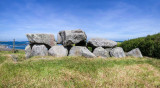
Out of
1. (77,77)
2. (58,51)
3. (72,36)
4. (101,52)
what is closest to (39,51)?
(58,51)

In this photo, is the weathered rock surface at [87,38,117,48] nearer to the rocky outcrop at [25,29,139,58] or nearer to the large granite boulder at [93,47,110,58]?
the rocky outcrop at [25,29,139,58]

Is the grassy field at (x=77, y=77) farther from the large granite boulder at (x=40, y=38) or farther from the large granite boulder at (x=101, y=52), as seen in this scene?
the large granite boulder at (x=40, y=38)

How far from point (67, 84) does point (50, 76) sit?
87 cm

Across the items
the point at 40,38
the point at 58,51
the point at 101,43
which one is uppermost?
the point at 40,38

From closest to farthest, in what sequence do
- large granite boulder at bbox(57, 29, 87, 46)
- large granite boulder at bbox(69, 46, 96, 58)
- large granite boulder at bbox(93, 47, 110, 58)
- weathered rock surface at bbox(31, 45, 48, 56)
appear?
large granite boulder at bbox(69, 46, 96, 58)
large granite boulder at bbox(57, 29, 87, 46)
weathered rock surface at bbox(31, 45, 48, 56)
large granite boulder at bbox(93, 47, 110, 58)

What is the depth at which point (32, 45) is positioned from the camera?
10.3 metres

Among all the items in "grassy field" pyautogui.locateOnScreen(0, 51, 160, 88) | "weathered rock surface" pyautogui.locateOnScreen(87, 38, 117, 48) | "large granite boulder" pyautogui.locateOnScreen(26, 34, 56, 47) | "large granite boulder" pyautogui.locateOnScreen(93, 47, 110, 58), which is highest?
"large granite boulder" pyautogui.locateOnScreen(26, 34, 56, 47)

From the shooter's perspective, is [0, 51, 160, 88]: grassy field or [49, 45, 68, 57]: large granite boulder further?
[49, 45, 68, 57]: large granite boulder

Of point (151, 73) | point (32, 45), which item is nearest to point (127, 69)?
point (151, 73)

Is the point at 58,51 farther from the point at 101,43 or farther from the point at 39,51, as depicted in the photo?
the point at 101,43

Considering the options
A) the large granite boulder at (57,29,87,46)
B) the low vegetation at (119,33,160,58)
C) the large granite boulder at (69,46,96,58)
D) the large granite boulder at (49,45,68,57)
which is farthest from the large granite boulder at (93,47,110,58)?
the low vegetation at (119,33,160,58)

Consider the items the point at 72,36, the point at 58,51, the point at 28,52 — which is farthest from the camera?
the point at 28,52

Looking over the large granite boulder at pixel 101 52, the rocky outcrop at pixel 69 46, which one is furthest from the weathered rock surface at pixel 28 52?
the large granite boulder at pixel 101 52

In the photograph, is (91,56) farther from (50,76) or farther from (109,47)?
(50,76)
